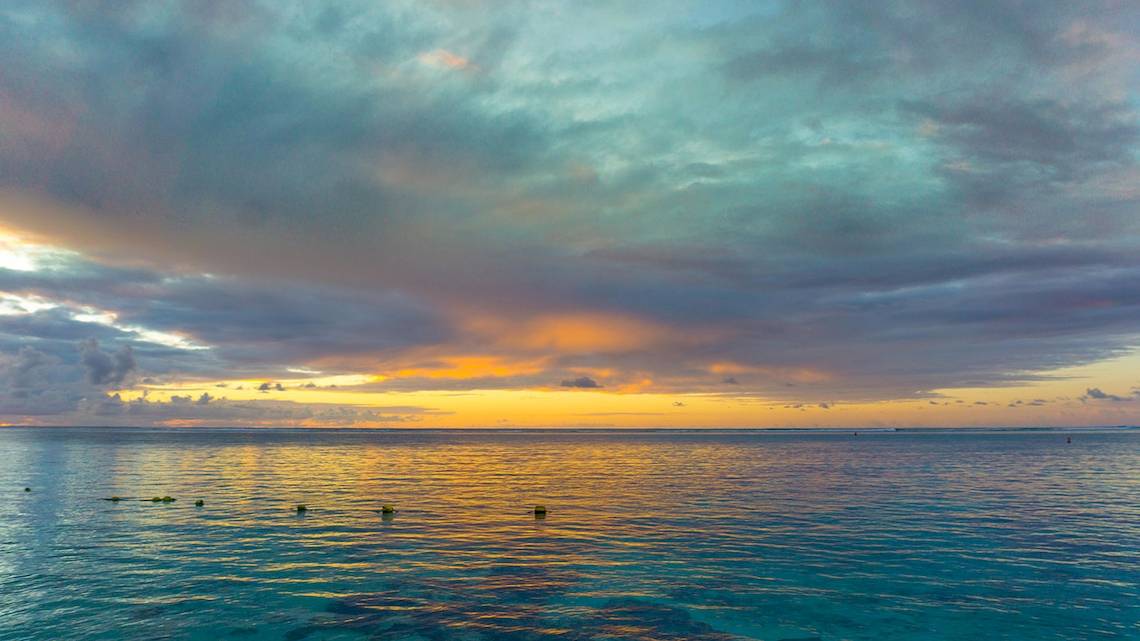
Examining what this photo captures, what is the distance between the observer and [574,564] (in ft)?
134

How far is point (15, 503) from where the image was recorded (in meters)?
67.8

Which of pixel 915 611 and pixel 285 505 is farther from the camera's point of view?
pixel 285 505

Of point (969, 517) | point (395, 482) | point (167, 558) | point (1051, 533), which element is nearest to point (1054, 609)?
point (1051, 533)

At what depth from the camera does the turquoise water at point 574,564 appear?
2920cm

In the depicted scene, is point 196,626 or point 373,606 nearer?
point 196,626

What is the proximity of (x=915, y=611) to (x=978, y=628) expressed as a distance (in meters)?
2.88

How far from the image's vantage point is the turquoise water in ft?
95.8

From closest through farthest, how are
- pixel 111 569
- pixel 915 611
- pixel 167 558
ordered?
pixel 915 611 → pixel 111 569 → pixel 167 558

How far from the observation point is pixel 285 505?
220ft

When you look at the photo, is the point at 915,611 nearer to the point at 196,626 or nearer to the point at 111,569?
the point at 196,626

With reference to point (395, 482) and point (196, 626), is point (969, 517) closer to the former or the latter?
point (196, 626)

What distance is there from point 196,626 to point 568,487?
62300 mm

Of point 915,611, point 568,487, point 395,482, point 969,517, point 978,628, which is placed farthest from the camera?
point 395,482

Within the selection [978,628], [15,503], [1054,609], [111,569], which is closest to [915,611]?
[978,628]
